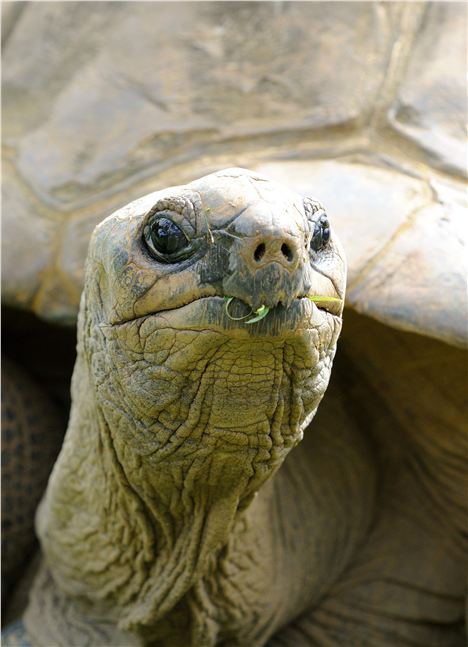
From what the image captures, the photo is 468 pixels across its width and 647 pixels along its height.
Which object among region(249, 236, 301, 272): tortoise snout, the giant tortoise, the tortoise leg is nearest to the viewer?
region(249, 236, 301, 272): tortoise snout

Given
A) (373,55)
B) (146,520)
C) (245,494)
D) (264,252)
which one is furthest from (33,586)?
(373,55)

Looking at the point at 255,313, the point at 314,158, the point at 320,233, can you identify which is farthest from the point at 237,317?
the point at 314,158

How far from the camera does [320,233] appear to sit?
179 centimetres

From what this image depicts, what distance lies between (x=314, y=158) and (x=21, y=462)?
1230 millimetres

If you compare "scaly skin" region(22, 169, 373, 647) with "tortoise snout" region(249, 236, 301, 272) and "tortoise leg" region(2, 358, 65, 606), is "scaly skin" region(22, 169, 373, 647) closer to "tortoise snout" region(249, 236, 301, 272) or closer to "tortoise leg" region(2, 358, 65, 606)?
"tortoise snout" region(249, 236, 301, 272)

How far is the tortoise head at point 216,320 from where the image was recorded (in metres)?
1.62

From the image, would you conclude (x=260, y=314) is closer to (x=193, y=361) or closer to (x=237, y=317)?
(x=237, y=317)

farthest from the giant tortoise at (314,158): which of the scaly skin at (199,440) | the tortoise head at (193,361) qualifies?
the tortoise head at (193,361)

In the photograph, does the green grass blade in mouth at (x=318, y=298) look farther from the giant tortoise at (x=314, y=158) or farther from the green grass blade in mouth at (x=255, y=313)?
the giant tortoise at (x=314, y=158)

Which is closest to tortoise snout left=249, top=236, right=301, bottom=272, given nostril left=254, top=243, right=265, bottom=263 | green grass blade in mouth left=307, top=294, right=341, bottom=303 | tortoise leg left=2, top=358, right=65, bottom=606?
nostril left=254, top=243, right=265, bottom=263

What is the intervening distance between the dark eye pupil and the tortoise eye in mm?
249

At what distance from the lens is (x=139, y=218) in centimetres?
179

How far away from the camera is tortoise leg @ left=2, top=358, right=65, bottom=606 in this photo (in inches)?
115

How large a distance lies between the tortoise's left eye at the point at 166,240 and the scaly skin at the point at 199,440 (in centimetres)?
2
